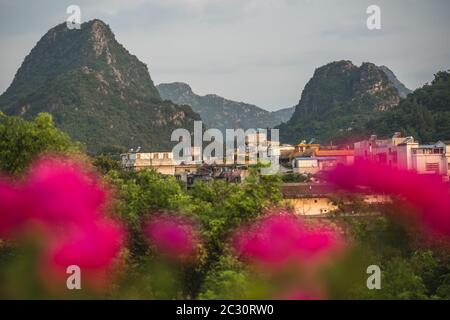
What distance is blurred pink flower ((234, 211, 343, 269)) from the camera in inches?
474

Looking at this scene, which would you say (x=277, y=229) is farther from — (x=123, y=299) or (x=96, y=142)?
(x=96, y=142)

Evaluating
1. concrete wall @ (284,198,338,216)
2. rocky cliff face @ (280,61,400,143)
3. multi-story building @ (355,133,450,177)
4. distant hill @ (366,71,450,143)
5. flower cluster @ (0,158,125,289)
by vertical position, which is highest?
rocky cliff face @ (280,61,400,143)

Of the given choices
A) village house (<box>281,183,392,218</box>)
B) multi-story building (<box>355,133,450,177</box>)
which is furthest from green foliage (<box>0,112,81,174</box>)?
multi-story building (<box>355,133,450,177</box>)

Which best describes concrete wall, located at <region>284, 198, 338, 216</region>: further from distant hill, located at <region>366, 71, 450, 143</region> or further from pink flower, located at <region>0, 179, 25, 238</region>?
distant hill, located at <region>366, 71, 450, 143</region>

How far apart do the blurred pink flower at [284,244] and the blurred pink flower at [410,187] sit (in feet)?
11.7

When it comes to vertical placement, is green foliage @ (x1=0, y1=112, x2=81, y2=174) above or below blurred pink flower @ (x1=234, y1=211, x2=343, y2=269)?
above

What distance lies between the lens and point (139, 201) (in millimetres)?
21562

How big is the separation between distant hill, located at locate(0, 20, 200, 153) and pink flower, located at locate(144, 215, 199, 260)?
72887 millimetres

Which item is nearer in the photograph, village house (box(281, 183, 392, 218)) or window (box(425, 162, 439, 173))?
village house (box(281, 183, 392, 218))

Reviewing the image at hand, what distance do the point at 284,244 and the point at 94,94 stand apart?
109 metres

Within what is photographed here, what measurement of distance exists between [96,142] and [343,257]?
316 ft

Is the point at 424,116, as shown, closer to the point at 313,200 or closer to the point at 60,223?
the point at 313,200

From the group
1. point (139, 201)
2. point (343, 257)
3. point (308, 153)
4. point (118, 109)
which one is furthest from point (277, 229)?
point (118, 109)

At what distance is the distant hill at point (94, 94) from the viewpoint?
111312 mm
